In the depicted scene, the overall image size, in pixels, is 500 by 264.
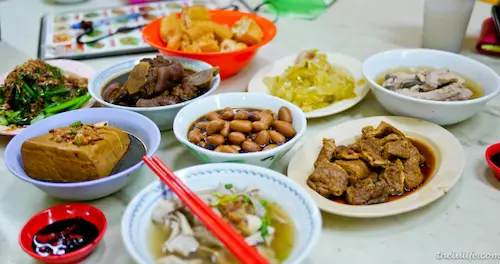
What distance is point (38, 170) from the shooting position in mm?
1292

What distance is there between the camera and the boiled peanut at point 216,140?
4.70 feet

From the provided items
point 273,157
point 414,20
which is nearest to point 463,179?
point 273,157

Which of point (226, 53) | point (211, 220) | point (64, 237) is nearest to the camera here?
point (211, 220)

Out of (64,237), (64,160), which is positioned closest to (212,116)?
(64,160)

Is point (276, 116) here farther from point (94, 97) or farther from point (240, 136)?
point (94, 97)

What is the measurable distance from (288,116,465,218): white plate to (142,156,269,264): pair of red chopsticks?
32 centimetres

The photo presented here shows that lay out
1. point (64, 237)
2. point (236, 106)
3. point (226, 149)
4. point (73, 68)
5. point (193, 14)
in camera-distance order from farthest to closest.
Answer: point (193, 14) < point (73, 68) < point (236, 106) < point (226, 149) < point (64, 237)

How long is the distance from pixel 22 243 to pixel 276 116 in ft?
2.81

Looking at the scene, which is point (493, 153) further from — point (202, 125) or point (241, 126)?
point (202, 125)

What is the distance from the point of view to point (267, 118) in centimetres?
151

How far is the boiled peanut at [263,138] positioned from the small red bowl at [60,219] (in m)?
0.51

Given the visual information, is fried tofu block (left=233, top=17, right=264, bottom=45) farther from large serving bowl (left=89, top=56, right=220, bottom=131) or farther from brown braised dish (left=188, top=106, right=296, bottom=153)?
brown braised dish (left=188, top=106, right=296, bottom=153)

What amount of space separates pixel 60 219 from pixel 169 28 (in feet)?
3.72

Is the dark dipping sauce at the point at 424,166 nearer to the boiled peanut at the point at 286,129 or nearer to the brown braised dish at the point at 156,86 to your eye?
the boiled peanut at the point at 286,129
